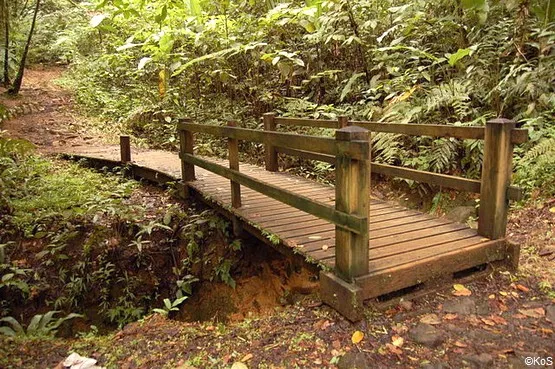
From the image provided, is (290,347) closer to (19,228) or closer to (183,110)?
(19,228)

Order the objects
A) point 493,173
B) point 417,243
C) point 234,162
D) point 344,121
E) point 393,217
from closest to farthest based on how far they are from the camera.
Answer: point 493,173 → point 417,243 → point 393,217 → point 234,162 → point 344,121

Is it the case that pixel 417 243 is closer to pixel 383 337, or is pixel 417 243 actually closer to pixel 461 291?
pixel 461 291

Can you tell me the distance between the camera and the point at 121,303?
538 centimetres

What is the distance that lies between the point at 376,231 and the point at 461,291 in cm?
98

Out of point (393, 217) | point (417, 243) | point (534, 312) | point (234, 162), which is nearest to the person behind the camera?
point (534, 312)

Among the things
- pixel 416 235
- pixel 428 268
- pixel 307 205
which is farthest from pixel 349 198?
pixel 416 235

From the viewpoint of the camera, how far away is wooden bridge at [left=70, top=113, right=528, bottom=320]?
9.91 feet

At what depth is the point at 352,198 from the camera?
2.99 metres

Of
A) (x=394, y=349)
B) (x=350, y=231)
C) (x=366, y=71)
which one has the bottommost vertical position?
(x=394, y=349)

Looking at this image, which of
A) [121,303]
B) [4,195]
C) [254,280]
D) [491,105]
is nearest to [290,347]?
[254,280]

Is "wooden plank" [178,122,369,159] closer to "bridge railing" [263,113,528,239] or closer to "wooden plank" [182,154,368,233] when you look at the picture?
"bridge railing" [263,113,528,239]

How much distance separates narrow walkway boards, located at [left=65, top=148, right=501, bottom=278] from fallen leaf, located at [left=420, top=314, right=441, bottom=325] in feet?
1.32

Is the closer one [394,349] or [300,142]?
[394,349]

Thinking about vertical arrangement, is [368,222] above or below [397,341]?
above
